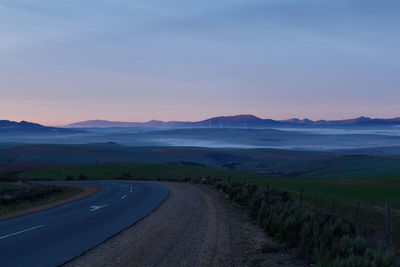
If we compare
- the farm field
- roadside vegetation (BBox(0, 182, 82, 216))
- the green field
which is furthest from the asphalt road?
the farm field

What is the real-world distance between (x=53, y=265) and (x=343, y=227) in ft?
27.4

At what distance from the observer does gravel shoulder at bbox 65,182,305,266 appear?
1072cm

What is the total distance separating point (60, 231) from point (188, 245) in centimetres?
544

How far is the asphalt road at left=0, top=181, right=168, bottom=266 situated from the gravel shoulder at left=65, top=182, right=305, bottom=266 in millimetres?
620

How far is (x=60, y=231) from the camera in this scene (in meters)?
15.0

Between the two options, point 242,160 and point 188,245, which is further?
point 242,160

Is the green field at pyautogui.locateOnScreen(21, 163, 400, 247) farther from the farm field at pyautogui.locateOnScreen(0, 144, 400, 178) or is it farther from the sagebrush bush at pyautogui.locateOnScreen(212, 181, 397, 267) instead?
the farm field at pyautogui.locateOnScreen(0, 144, 400, 178)

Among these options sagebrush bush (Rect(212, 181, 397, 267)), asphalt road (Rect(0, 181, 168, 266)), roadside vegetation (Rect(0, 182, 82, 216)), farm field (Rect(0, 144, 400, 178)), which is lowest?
farm field (Rect(0, 144, 400, 178))

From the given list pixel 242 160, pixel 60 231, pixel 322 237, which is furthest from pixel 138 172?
pixel 242 160

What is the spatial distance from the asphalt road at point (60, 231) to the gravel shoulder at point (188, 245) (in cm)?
62

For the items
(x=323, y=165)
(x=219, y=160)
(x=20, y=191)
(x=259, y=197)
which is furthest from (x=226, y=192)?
(x=219, y=160)

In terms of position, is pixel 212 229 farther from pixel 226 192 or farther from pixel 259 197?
pixel 226 192

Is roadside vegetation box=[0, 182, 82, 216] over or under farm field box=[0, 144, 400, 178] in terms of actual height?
over

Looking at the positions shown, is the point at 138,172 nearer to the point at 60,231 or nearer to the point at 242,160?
the point at 60,231
